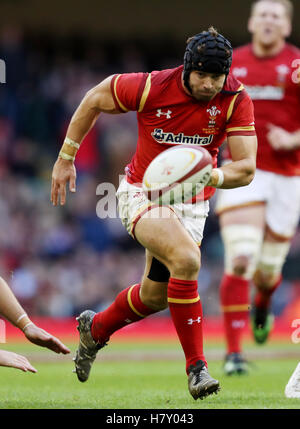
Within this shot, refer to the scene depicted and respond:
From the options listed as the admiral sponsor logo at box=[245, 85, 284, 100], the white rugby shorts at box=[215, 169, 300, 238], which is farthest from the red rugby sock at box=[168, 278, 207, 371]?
the admiral sponsor logo at box=[245, 85, 284, 100]

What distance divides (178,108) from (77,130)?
0.68 meters

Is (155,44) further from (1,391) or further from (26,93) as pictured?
(1,391)

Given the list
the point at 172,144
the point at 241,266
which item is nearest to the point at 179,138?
the point at 172,144

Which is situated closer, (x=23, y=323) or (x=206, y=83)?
(x=23, y=323)

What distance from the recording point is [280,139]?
24.0 ft

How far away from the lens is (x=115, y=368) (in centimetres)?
762

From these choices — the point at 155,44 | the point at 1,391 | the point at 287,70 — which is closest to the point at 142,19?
the point at 155,44

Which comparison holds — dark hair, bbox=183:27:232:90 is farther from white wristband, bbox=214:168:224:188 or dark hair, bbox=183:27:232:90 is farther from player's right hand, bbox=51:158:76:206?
player's right hand, bbox=51:158:76:206

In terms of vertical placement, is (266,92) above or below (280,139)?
above

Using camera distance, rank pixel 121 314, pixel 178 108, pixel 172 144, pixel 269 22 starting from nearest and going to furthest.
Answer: pixel 178 108, pixel 172 144, pixel 121 314, pixel 269 22

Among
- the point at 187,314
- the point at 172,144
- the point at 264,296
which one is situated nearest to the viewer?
the point at 187,314

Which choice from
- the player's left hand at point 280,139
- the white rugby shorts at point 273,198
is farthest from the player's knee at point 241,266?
the player's left hand at point 280,139

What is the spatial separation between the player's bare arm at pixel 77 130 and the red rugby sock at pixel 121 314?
75 cm

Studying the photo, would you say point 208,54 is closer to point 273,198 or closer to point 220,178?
point 220,178
